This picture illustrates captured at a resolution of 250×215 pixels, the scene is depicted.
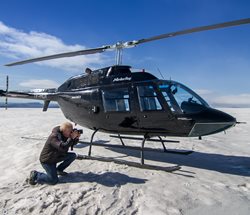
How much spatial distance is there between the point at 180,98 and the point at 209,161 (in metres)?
2.40

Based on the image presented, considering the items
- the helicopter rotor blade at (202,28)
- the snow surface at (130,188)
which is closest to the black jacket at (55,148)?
the snow surface at (130,188)

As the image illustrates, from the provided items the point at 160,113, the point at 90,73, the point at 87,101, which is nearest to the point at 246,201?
the point at 160,113

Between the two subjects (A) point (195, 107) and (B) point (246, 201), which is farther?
(A) point (195, 107)

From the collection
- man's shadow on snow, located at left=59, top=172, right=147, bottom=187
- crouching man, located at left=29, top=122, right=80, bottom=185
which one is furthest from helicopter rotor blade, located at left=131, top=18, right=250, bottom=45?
man's shadow on snow, located at left=59, top=172, right=147, bottom=187

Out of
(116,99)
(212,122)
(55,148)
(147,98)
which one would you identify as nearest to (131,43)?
(116,99)

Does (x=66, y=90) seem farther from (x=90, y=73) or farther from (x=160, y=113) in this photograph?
(x=160, y=113)

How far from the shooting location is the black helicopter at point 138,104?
6.00 m

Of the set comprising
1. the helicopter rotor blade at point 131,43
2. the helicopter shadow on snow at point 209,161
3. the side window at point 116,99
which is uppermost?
the helicopter rotor blade at point 131,43

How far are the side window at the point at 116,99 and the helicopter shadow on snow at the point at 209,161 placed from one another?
168cm

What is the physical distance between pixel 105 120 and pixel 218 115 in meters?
3.06

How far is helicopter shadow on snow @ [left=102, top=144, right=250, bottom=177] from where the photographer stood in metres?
6.56

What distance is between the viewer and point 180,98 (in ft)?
20.5

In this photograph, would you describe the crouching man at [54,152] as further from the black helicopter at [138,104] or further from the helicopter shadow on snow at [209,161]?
the helicopter shadow on snow at [209,161]

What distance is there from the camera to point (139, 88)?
21.9 ft
